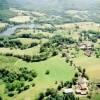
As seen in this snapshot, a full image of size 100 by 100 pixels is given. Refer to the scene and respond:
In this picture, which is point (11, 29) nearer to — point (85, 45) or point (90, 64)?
point (85, 45)

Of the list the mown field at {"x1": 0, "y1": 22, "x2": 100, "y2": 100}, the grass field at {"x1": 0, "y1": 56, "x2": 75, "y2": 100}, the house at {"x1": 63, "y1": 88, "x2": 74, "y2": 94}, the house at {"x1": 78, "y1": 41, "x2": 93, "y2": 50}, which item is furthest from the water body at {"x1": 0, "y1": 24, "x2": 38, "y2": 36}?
the house at {"x1": 63, "y1": 88, "x2": 74, "y2": 94}

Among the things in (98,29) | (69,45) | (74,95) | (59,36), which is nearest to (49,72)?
(74,95)

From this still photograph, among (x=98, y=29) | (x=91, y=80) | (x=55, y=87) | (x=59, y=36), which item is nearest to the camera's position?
(x=55, y=87)

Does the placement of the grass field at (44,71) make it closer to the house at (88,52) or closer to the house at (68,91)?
the house at (68,91)

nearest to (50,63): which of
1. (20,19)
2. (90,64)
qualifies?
(90,64)

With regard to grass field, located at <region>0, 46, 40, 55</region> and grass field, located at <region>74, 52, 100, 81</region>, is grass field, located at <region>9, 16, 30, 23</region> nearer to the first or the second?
grass field, located at <region>0, 46, 40, 55</region>

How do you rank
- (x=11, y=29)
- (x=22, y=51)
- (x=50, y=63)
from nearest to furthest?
(x=50, y=63) → (x=22, y=51) → (x=11, y=29)

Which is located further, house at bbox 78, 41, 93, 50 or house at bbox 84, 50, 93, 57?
house at bbox 78, 41, 93, 50

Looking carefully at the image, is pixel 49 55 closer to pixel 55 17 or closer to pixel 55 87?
pixel 55 87
